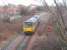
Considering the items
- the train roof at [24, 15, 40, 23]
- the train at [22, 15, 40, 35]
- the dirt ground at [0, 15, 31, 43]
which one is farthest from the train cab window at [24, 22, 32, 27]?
the dirt ground at [0, 15, 31, 43]

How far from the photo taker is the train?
20.9 ft

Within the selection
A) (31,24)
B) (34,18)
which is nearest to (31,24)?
(31,24)

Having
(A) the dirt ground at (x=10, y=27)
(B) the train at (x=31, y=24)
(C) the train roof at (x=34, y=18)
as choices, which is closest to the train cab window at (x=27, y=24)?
(B) the train at (x=31, y=24)

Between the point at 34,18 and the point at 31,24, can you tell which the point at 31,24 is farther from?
the point at 34,18

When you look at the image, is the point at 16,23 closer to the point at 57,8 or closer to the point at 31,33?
the point at 31,33

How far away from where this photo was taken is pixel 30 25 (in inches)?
251

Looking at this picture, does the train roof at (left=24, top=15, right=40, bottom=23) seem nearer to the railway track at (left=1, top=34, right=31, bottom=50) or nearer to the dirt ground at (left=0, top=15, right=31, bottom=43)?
the dirt ground at (left=0, top=15, right=31, bottom=43)

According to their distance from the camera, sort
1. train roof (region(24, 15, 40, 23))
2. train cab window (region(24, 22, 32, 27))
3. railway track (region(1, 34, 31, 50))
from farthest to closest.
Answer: train roof (region(24, 15, 40, 23)) < train cab window (region(24, 22, 32, 27)) < railway track (region(1, 34, 31, 50))

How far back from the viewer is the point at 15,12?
21.1 ft

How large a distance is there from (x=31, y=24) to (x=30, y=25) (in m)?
0.05

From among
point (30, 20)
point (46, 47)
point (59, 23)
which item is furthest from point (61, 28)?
point (30, 20)

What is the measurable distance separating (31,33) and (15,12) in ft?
2.88

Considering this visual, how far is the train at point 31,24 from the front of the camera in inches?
251

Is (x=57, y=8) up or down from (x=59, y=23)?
up
